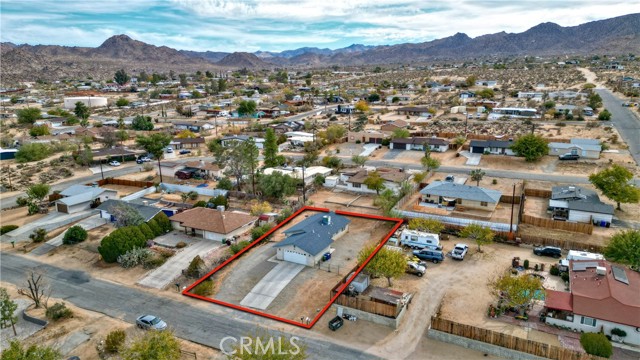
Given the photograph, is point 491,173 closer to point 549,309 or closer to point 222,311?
point 549,309


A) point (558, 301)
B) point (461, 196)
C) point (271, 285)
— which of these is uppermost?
point (461, 196)

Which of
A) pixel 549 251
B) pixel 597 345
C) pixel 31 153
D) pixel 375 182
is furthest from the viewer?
pixel 31 153

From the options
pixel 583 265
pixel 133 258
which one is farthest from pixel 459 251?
pixel 133 258

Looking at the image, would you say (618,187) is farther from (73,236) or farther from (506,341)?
(73,236)

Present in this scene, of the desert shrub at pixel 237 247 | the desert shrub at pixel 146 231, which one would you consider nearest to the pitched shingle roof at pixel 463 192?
the desert shrub at pixel 237 247

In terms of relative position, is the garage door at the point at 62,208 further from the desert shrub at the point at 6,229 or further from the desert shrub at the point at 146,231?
the desert shrub at the point at 146,231
